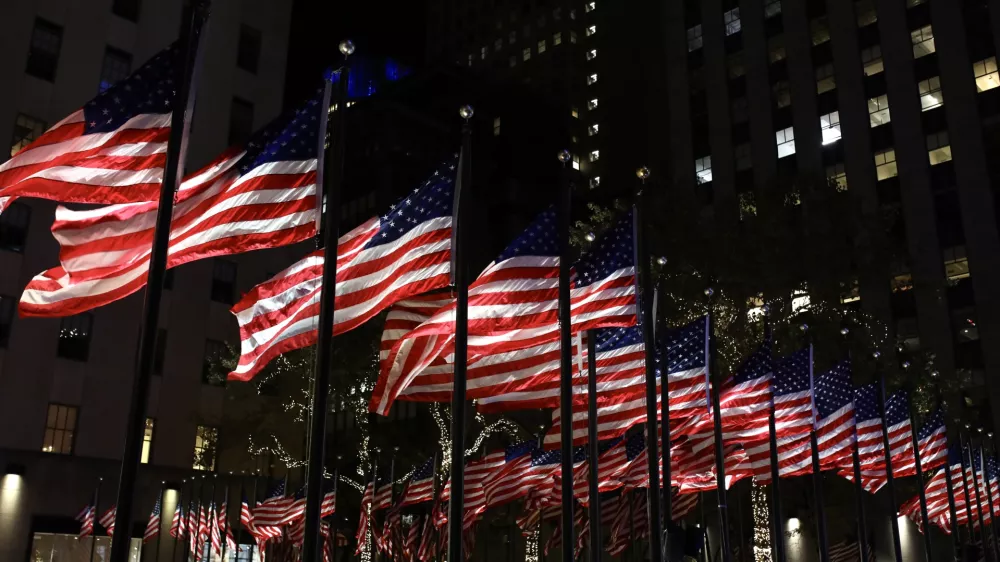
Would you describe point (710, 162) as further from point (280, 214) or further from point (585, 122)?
A: point (280, 214)

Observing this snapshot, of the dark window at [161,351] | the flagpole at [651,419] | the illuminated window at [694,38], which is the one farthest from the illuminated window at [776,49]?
the flagpole at [651,419]

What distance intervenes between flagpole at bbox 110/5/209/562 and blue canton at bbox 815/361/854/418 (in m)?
18.8

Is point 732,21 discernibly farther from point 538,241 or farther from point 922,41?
point 538,241

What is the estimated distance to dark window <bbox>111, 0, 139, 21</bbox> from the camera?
151ft

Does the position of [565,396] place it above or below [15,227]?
below

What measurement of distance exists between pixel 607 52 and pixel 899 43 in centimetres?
5160

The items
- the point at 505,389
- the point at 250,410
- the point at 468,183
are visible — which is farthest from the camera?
the point at 250,410

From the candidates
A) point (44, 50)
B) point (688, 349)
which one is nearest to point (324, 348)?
point (688, 349)

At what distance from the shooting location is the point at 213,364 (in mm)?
46750

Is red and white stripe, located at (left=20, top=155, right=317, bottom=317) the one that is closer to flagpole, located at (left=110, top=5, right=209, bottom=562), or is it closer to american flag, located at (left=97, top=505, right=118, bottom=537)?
flagpole, located at (left=110, top=5, right=209, bottom=562)

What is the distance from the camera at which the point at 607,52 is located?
12000 centimetres

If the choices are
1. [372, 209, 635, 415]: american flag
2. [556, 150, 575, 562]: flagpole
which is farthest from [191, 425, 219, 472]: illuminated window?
[556, 150, 575, 562]: flagpole

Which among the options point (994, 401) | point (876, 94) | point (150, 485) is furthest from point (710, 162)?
point (150, 485)

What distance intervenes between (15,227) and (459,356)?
33074mm
